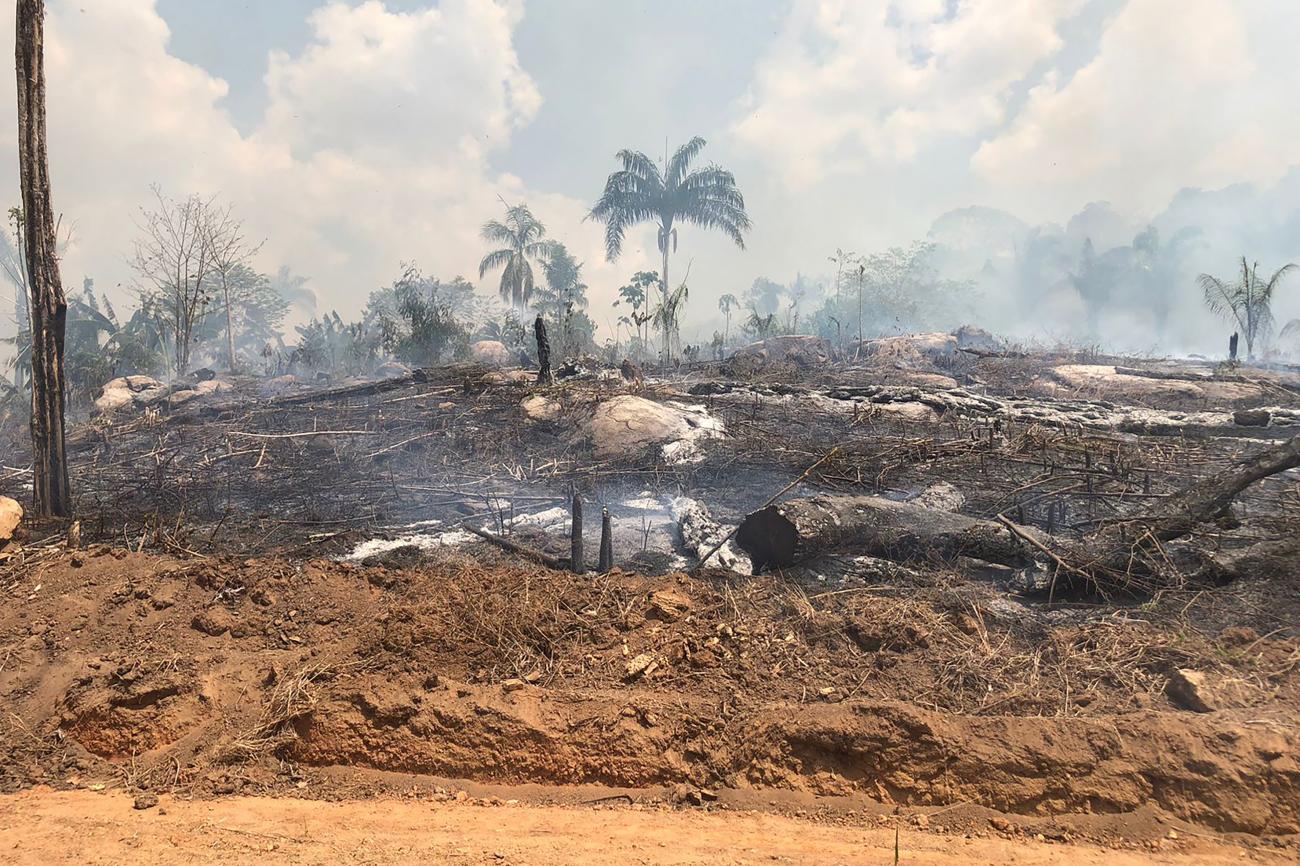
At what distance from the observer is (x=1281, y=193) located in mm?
57375

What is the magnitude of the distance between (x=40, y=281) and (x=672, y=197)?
24.7m

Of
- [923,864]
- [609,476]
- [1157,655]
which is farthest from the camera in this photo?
[609,476]

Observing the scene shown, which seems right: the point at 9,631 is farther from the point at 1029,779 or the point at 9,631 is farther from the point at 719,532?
the point at 1029,779

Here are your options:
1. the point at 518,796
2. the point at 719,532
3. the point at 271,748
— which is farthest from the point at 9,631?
the point at 719,532

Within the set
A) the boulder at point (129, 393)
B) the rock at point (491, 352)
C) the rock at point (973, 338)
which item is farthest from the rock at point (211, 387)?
the rock at point (973, 338)

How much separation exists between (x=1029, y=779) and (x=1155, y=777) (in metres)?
0.49

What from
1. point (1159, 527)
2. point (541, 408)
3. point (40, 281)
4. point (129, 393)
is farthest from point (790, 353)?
point (129, 393)

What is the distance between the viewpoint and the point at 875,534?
5.08 meters

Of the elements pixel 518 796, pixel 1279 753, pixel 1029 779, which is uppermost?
pixel 1279 753

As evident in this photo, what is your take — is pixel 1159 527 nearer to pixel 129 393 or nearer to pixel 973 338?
pixel 129 393

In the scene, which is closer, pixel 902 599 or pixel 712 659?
pixel 712 659

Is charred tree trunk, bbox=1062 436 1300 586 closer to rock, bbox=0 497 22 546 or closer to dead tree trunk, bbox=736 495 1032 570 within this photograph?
dead tree trunk, bbox=736 495 1032 570

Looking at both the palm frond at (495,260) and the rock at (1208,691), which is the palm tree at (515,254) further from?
the rock at (1208,691)

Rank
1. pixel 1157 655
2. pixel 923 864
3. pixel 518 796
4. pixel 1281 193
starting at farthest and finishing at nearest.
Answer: pixel 1281 193 → pixel 1157 655 → pixel 518 796 → pixel 923 864
